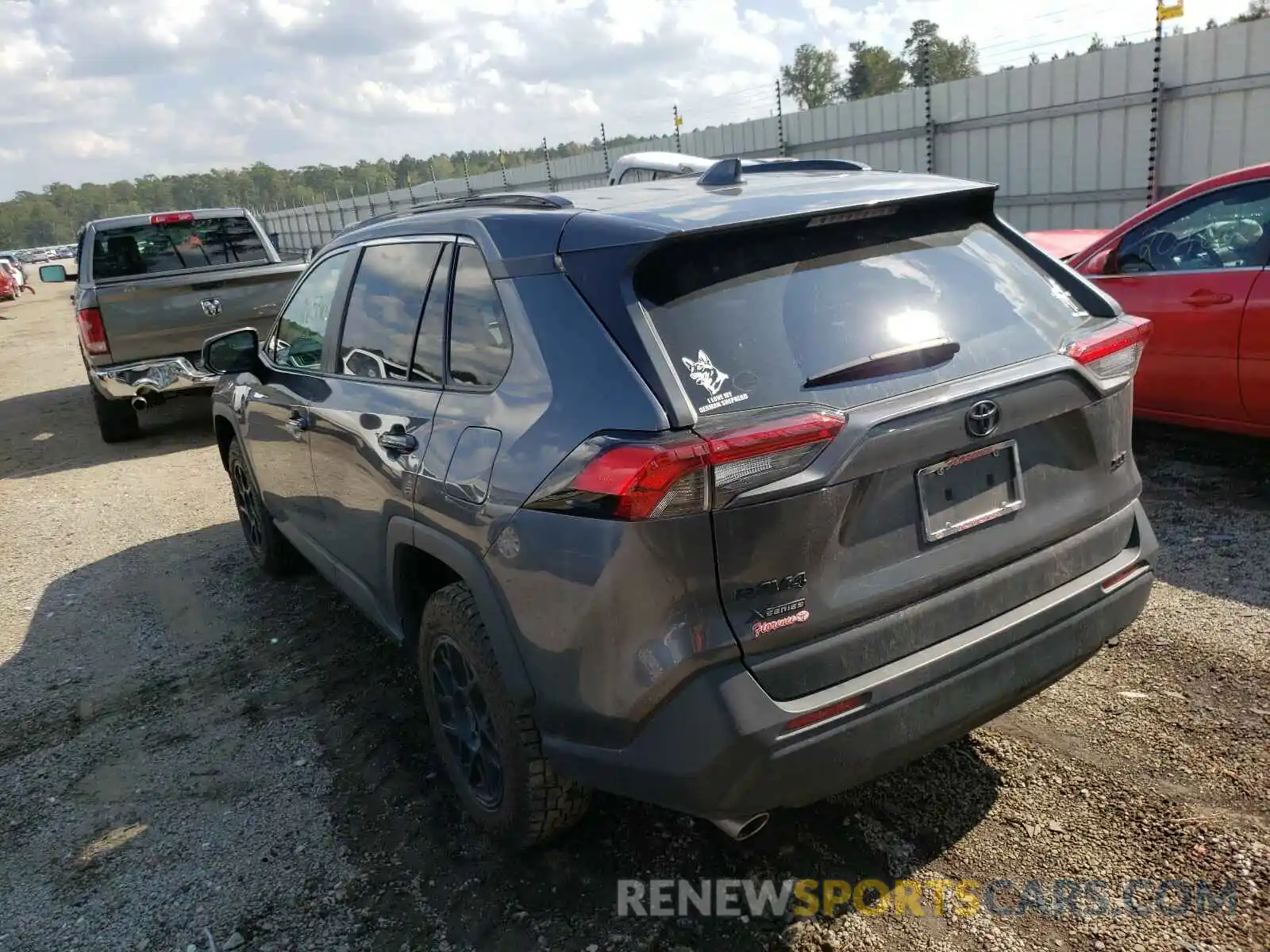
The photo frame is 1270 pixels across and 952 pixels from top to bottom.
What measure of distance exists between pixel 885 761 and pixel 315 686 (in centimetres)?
268

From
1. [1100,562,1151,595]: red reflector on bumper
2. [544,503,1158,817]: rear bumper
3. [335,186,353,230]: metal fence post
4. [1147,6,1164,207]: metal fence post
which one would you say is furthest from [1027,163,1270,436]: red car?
[335,186,353,230]: metal fence post

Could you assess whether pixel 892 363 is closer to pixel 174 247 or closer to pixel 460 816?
pixel 460 816

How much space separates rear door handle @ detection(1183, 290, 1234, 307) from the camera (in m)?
4.97

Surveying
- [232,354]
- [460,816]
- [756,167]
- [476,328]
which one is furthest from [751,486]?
[232,354]

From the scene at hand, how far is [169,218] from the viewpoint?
379 inches

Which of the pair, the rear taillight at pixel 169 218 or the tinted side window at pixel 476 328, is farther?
the rear taillight at pixel 169 218

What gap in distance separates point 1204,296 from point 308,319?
436cm

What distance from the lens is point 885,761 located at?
235 centimetres

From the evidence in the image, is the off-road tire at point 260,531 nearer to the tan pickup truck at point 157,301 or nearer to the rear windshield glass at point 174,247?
the tan pickup truck at point 157,301

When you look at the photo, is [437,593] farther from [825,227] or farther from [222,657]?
[222,657]

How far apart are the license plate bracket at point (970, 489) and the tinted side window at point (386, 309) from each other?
1680mm

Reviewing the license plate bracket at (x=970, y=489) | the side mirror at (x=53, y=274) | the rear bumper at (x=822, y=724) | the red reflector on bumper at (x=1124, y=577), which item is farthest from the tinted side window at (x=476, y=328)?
the side mirror at (x=53, y=274)

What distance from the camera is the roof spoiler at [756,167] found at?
9.98 feet

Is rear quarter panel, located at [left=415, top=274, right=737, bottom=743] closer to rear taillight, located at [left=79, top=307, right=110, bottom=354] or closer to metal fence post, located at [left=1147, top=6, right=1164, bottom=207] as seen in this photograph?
rear taillight, located at [left=79, top=307, right=110, bottom=354]
